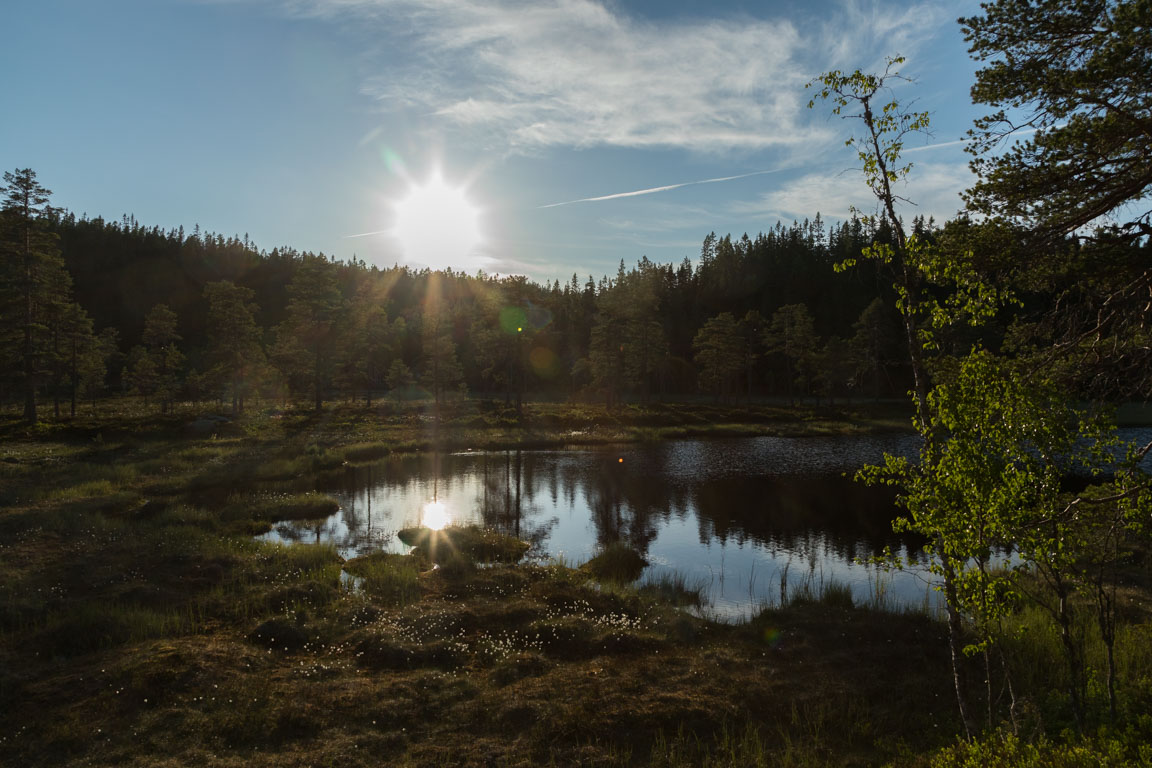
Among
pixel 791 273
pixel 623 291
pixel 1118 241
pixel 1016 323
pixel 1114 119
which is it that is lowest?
pixel 1016 323

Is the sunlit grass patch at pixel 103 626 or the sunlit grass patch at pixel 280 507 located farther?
the sunlit grass patch at pixel 280 507

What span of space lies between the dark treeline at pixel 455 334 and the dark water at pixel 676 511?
714 centimetres

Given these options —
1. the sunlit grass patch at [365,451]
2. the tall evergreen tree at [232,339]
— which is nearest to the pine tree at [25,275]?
the tall evergreen tree at [232,339]

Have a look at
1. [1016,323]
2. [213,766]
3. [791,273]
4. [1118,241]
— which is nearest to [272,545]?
[213,766]

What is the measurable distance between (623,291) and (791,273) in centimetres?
6449

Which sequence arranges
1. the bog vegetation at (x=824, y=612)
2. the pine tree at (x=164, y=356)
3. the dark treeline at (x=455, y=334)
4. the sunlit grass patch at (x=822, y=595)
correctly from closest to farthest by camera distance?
the bog vegetation at (x=824, y=612) < the sunlit grass patch at (x=822, y=595) < the dark treeline at (x=455, y=334) < the pine tree at (x=164, y=356)

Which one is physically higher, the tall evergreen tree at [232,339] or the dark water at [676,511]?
the tall evergreen tree at [232,339]

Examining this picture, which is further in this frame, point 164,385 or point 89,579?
point 164,385

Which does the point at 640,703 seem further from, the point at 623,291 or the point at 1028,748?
the point at 623,291

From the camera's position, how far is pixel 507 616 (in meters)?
14.6

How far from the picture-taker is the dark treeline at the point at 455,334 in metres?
51.1

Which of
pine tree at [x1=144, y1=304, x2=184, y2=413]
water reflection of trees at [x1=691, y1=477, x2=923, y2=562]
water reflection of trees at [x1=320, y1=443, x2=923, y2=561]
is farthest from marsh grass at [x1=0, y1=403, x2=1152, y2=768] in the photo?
pine tree at [x1=144, y1=304, x2=184, y2=413]

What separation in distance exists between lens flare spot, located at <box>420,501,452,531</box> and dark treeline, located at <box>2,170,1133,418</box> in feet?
60.5

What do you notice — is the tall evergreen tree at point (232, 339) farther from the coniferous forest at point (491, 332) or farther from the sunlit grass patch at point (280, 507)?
the sunlit grass patch at point (280, 507)
